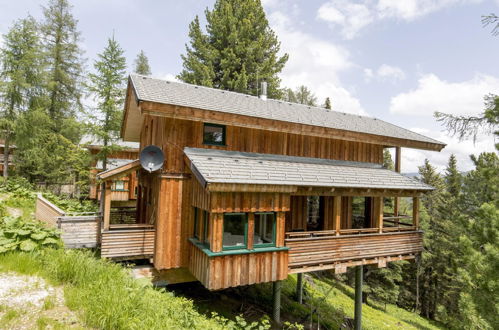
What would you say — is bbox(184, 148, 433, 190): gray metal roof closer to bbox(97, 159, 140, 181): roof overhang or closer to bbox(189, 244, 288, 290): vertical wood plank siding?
bbox(97, 159, 140, 181): roof overhang

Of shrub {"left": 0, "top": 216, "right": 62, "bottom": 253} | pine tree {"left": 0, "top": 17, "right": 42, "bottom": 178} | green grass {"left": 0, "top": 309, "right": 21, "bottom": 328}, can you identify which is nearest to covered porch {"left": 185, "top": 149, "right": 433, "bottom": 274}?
green grass {"left": 0, "top": 309, "right": 21, "bottom": 328}

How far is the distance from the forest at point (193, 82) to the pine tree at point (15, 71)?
0.20ft

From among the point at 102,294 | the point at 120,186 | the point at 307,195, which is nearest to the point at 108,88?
the point at 120,186

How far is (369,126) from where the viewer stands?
47.1 ft

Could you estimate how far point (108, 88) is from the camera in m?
16.3

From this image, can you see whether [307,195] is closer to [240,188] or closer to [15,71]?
[240,188]

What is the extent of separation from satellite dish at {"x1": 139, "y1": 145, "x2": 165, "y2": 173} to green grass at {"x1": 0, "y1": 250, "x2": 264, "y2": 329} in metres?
3.07

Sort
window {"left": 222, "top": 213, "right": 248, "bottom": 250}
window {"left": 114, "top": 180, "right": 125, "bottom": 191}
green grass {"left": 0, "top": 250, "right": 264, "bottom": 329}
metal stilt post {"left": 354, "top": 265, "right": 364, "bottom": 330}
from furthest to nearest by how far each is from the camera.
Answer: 1. window {"left": 114, "top": 180, "right": 125, "bottom": 191}
2. metal stilt post {"left": 354, "top": 265, "right": 364, "bottom": 330}
3. window {"left": 222, "top": 213, "right": 248, "bottom": 250}
4. green grass {"left": 0, "top": 250, "right": 264, "bottom": 329}

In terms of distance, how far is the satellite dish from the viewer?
881 cm

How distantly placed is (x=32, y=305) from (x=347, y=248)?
9660mm

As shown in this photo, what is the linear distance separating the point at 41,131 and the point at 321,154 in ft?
68.6

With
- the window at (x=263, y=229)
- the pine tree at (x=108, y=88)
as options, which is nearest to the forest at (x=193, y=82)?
the pine tree at (x=108, y=88)

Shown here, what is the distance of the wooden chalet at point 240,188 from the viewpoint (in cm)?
841

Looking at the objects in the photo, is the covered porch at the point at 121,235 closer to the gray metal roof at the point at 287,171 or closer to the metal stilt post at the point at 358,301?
the gray metal roof at the point at 287,171
